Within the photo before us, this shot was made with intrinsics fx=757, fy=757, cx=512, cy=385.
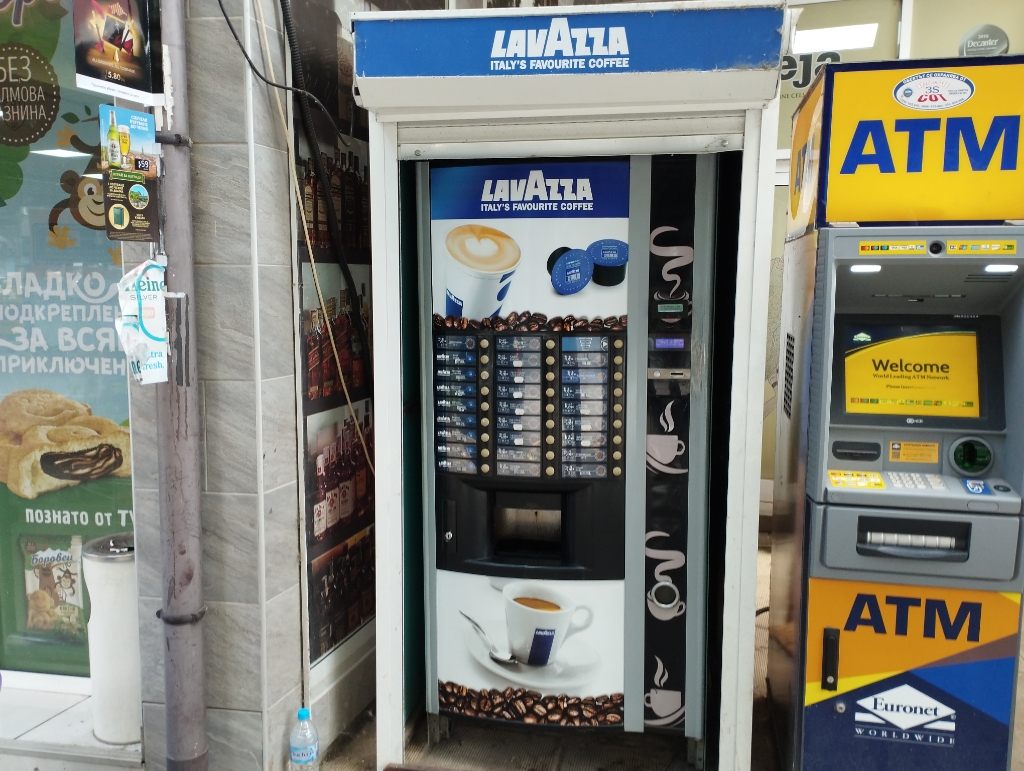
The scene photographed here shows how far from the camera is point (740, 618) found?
210cm

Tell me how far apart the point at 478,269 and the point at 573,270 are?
28 centimetres

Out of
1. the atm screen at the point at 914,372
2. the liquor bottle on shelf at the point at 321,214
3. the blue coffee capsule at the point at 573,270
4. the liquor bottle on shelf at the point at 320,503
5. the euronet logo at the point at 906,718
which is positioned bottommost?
the euronet logo at the point at 906,718

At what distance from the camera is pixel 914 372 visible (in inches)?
78.1

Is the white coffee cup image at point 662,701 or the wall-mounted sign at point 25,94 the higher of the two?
the wall-mounted sign at point 25,94

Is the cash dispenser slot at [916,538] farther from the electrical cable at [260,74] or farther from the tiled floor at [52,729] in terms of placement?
the tiled floor at [52,729]

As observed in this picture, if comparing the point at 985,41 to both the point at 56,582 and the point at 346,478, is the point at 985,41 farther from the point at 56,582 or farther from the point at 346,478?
the point at 56,582

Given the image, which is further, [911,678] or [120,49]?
[911,678]

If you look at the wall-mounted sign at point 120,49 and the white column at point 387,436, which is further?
the white column at point 387,436

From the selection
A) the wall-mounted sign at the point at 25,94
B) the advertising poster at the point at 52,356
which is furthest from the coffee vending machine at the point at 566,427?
the wall-mounted sign at the point at 25,94

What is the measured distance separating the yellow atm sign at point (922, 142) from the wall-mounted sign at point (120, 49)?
1.74m

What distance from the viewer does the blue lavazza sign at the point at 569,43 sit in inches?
69.8

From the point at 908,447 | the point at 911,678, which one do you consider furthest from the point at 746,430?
the point at 911,678

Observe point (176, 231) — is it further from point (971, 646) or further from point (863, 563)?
point (971, 646)

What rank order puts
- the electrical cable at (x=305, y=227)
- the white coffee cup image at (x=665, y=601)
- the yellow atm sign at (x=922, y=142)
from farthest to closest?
the white coffee cup image at (x=665, y=601)
the electrical cable at (x=305, y=227)
the yellow atm sign at (x=922, y=142)
